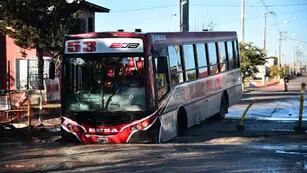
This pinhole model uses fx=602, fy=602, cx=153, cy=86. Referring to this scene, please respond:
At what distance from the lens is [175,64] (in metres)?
15.3

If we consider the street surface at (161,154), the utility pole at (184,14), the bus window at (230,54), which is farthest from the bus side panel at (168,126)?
the utility pole at (184,14)

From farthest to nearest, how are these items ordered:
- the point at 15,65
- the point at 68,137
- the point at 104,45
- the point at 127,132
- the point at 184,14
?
the point at 15,65, the point at 184,14, the point at 68,137, the point at 104,45, the point at 127,132

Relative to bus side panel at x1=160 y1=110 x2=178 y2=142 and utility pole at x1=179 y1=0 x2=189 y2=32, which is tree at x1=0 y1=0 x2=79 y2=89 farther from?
bus side panel at x1=160 y1=110 x2=178 y2=142

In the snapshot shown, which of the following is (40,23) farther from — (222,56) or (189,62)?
(189,62)

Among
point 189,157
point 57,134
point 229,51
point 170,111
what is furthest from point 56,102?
point 189,157

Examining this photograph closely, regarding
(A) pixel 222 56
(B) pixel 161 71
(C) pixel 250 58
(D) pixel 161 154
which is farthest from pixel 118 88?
(C) pixel 250 58

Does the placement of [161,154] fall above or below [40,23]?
below

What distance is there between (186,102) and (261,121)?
5924mm

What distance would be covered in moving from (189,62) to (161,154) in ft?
17.5

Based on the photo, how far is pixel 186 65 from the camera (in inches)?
641

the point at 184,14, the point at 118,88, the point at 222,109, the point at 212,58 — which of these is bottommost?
the point at 222,109

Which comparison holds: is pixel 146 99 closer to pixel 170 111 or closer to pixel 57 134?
pixel 170 111

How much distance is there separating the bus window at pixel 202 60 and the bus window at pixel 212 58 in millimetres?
585

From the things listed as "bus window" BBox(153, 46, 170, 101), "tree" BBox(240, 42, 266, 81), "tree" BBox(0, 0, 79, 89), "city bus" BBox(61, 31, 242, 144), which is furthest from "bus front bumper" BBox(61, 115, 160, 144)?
"tree" BBox(240, 42, 266, 81)
